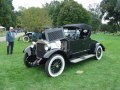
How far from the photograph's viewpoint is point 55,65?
756 centimetres

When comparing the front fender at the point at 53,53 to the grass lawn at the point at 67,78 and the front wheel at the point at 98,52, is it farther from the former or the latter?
the front wheel at the point at 98,52

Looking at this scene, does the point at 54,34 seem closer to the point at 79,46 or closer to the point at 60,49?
the point at 60,49

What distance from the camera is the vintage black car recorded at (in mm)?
7512

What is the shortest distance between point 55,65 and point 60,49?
0.67 meters

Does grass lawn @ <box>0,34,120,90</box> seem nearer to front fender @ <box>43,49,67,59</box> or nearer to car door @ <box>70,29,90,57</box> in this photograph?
car door @ <box>70,29,90,57</box>

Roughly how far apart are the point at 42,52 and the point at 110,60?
369 cm

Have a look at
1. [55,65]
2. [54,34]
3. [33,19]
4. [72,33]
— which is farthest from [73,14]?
[55,65]

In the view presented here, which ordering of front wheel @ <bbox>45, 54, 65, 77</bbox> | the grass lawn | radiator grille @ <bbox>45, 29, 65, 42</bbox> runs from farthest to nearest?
1. radiator grille @ <bbox>45, 29, 65, 42</bbox>
2. front wheel @ <bbox>45, 54, 65, 77</bbox>
3. the grass lawn

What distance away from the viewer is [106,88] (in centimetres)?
613

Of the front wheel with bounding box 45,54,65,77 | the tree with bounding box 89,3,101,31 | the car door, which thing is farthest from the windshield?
the tree with bounding box 89,3,101,31

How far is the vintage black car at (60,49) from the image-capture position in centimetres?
751

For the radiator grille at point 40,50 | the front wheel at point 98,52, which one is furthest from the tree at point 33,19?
the radiator grille at point 40,50

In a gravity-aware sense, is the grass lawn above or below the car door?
below

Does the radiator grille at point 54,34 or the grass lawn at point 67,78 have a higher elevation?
the radiator grille at point 54,34
